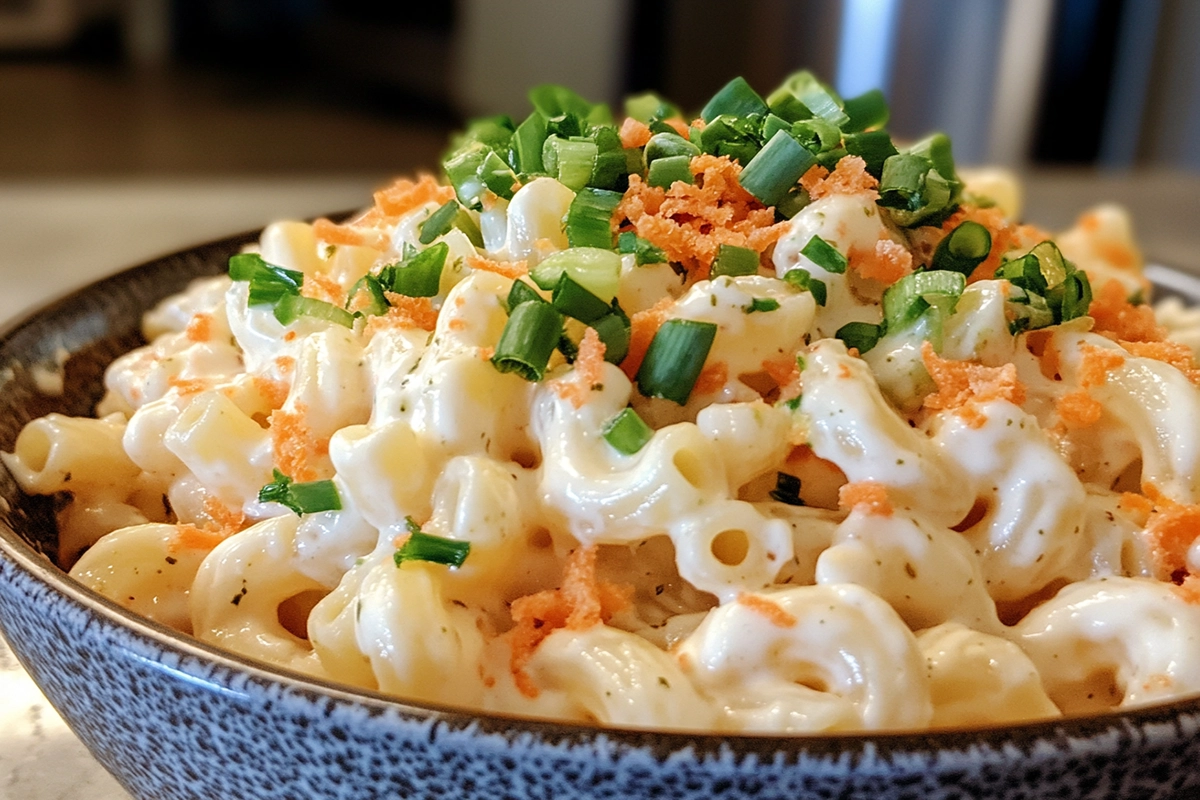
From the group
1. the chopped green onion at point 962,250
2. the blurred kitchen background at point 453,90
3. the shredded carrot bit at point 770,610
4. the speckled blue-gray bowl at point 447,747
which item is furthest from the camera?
the blurred kitchen background at point 453,90

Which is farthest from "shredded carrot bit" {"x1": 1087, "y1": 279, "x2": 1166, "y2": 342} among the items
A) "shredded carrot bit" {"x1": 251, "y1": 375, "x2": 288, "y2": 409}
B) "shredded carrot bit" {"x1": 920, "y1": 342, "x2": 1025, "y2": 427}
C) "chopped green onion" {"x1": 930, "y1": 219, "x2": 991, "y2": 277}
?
"shredded carrot bit" {"x1": 251, "y1": 375, "x2": 288, "y2": 409}

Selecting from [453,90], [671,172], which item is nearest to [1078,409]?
[671,172]

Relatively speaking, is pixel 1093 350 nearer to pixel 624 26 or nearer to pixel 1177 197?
pixel 1177 197

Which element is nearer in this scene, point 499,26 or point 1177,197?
point 1177,197

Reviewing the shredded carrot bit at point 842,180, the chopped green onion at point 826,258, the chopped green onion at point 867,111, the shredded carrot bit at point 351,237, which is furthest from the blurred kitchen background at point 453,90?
the shredded carrot bit at point 351,237

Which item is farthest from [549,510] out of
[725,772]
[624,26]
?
[624,26]

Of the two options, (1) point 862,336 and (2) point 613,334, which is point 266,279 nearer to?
(2) point 613,334

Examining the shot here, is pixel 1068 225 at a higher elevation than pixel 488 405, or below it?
below

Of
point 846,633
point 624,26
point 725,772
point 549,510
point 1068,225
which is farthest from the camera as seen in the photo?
point 624,26

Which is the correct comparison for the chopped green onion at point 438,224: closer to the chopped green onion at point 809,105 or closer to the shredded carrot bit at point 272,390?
the shredded carrot bit at point 272,390
